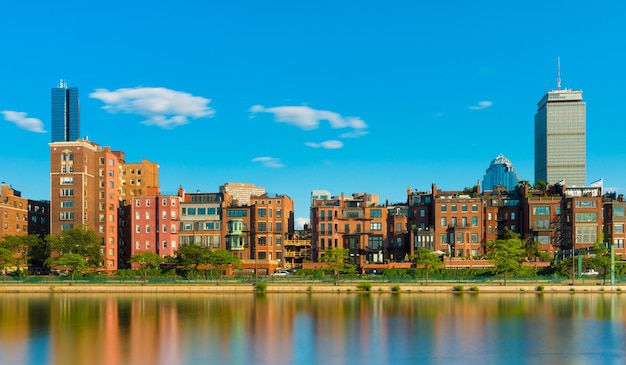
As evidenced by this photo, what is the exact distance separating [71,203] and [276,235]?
131 feet

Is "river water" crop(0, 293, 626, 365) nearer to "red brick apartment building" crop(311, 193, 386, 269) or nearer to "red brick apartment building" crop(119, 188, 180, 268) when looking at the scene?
"red brick apartment building" crop(119, 188, 180, 268)

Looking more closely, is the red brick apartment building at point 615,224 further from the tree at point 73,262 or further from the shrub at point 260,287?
the tree at point 73,262

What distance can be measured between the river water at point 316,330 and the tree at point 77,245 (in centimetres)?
2723

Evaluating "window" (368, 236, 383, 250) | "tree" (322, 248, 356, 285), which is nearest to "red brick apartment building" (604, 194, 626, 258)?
"window" (368, 236, 383, 250)

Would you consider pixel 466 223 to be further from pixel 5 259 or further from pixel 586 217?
pixel 5 259

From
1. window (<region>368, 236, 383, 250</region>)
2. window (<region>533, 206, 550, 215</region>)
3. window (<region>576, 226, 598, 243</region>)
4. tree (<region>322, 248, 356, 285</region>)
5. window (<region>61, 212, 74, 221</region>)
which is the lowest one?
tree (<region>322, 248, 356, 285</region>)

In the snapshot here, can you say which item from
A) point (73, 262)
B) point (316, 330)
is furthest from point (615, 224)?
point (73, 262)

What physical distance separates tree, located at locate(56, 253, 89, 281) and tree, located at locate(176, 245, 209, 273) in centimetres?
1582

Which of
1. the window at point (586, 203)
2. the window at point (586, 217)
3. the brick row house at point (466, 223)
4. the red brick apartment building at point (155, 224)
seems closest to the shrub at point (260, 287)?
the brick row house at point (466, 223)

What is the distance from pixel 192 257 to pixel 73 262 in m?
19.2

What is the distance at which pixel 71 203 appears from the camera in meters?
130

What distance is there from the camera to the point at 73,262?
11031cm

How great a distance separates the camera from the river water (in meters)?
49.5

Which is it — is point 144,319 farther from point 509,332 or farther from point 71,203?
point 71,203
